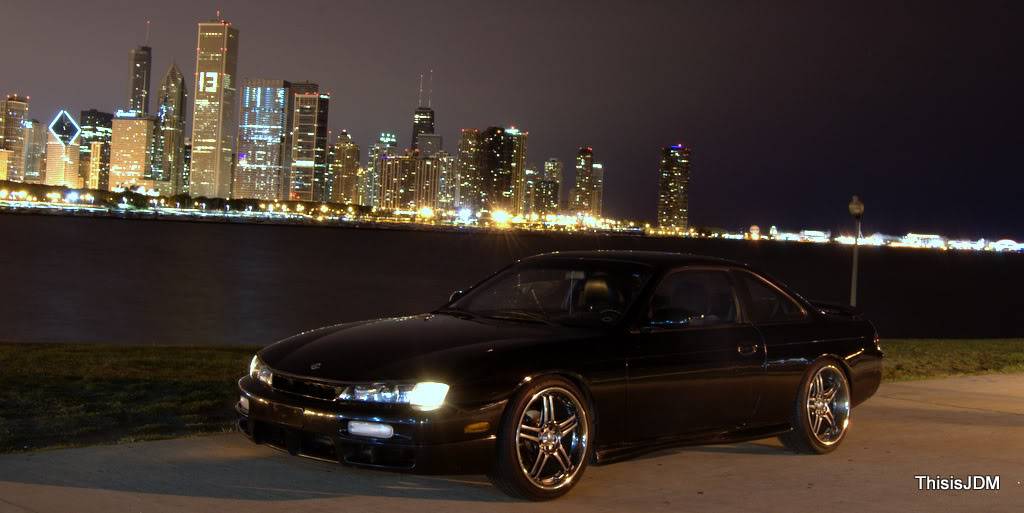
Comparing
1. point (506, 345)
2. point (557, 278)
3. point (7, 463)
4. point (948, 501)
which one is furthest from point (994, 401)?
point (7, 463)

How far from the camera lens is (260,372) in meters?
6.23

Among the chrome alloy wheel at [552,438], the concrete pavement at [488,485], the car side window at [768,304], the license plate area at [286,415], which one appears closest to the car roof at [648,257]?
the car side window at [768,304]

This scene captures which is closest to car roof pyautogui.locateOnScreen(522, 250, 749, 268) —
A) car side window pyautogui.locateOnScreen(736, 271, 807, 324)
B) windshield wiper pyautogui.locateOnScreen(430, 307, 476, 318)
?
car side window pyautogui.locateOnScreen(736, 271, 807, 324)

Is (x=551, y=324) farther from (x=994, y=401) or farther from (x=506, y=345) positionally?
(x=994, y=401)

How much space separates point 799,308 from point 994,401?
3.63 m

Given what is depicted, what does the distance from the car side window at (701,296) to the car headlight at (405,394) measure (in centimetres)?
189

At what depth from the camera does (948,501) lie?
6.21m

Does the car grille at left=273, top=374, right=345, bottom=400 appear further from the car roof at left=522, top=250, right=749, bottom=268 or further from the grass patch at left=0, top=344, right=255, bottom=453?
the car roof at left=522, top=250, right=749, bottom=268

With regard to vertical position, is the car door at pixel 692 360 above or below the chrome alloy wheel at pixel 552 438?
above

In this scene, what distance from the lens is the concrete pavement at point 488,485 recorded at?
5.54 m

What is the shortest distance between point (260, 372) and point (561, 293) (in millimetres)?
2093

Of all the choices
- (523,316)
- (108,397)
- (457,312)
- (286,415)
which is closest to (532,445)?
(523,316)

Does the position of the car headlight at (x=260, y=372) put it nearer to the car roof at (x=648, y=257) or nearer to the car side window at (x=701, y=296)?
the car roof at (x=648, y=257)

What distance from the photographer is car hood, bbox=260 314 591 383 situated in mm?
5695
